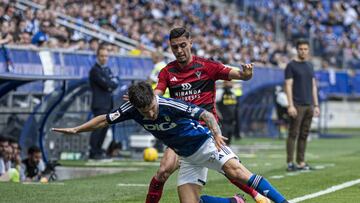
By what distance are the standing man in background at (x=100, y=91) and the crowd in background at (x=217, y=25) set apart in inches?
91.9

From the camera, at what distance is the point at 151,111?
28.8 feet

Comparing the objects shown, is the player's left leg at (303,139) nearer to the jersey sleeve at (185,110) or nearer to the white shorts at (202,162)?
the white shorts at (202,162)

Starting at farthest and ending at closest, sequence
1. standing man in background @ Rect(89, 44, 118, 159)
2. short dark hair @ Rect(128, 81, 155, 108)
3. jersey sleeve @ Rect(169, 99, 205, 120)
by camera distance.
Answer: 1. standing man in background @ Rect(89, 44, 118, 159)
2. jersey sleeve @ Rect(169, 99, 205, 120)
3. short dark hair @ Rect(128, 81, 155, 108)

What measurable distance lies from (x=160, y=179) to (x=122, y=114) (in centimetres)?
131

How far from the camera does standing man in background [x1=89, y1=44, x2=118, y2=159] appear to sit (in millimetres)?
18484

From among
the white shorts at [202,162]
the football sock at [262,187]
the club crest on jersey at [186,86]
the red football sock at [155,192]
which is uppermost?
the club crest on jersey at [186,86]

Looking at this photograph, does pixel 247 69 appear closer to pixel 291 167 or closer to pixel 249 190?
pixel 249 190

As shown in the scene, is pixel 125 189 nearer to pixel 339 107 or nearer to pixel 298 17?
pixel 339 107

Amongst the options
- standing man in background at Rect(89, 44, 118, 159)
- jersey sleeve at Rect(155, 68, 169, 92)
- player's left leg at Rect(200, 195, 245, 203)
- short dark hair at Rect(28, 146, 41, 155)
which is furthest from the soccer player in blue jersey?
standing man in background at Rect(89, 44, 118, 159)

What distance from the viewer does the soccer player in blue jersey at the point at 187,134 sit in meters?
8.78

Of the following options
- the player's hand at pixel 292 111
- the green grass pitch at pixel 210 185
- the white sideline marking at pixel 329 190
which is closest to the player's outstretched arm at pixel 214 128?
the white sideline marking at pixel 329 190

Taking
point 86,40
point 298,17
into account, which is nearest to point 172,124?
point 86,40

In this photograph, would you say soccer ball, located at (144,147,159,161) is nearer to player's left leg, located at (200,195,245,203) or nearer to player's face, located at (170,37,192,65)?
player's face, located at (170,37,192,65)

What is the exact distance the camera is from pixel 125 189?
1312cm
